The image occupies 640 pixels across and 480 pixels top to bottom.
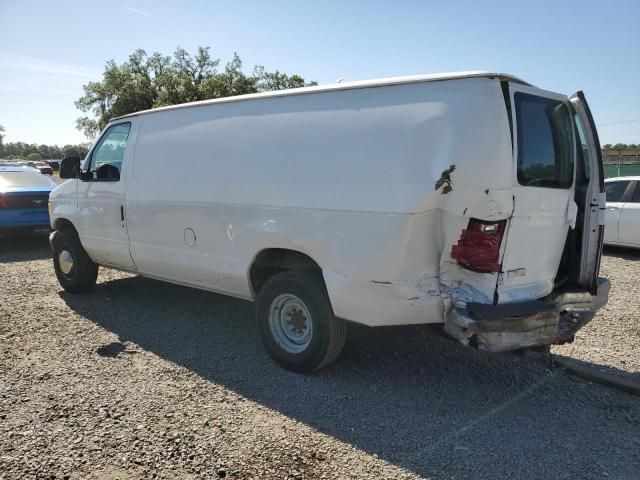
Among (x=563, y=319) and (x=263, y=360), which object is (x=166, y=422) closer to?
(x=263, y=360)

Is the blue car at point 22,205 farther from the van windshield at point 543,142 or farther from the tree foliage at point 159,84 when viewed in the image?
the tree foliage at point 159,84

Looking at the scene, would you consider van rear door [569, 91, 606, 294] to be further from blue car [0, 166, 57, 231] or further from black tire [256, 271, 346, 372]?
blue car [0, 166, 57, 231]

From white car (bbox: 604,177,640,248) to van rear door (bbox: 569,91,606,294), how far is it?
602cm

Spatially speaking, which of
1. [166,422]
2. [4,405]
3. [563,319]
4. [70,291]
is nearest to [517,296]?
[563,319]

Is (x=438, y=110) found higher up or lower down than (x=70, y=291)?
higher up

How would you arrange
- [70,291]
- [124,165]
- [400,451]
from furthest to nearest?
[70,291] < [124,165] < [400,451]

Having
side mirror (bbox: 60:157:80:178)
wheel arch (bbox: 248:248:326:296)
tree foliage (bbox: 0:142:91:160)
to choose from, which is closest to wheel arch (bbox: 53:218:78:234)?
side mirror (bbox: 60:157:80:178)

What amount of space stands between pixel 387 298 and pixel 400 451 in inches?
38.7

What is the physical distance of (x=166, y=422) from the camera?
349 cm

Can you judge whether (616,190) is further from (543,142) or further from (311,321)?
(311,321)

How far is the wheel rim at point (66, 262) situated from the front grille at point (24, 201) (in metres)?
4.21

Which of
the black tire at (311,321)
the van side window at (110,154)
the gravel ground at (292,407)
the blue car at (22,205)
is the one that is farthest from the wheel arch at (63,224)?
the blue car at (22,205)

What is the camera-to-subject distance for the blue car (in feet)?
33.0

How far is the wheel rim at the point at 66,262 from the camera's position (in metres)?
6.70
